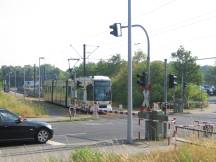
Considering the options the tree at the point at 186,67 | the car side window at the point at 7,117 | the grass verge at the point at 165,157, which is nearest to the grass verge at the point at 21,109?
the car side window at the point at 7,117

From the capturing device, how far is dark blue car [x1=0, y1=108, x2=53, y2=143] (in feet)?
60.6

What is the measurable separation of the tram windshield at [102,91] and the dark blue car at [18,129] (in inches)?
960

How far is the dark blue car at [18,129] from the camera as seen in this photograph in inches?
728

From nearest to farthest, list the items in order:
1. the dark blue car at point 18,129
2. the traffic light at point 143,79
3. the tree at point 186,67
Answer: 1. the dark blue car at point 18,129
2. the traffic light at point 143,79
3. the tree at point 186,67

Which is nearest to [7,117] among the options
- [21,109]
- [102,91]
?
[21,109]

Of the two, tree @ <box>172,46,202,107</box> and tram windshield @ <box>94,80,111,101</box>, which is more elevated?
tree @ <box>172,46,202,107</box>

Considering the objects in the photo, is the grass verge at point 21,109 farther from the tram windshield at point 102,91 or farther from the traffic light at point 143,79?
the traffic light at point 143,79

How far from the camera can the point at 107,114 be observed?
142 feet

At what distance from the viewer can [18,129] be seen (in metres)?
18.7

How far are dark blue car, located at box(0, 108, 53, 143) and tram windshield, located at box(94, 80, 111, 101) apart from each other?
2437 cm

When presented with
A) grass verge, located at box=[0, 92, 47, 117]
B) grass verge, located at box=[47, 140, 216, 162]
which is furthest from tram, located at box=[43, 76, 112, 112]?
grass verge, located at box=[47, 140, 216, 162]

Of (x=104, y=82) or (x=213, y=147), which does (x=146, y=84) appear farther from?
(x=104, y=82)

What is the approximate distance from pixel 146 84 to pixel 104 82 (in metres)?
20.3

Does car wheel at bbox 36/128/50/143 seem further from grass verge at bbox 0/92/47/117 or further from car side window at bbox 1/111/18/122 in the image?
grass verge at bbox 0/92/47/117
